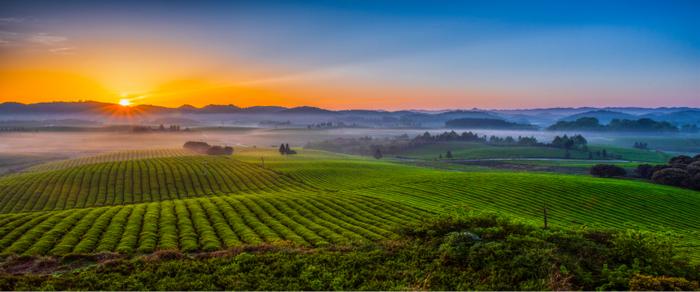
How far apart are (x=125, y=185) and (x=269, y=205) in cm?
5736

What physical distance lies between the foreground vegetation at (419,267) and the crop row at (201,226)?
4.20 meters

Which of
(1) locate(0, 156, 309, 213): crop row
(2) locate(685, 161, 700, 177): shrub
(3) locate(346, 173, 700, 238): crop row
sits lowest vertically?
(1) locate(0, 156, 309, 213): crop row

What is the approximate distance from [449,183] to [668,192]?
1759 inches

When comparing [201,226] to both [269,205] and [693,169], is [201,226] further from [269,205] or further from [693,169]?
[693,169]

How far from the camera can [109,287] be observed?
21.1m

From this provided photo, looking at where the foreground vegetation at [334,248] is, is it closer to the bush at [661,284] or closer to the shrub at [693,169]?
the bush at [661,284]

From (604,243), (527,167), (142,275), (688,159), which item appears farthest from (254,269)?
(527,167)

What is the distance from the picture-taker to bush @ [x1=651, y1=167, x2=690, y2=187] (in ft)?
316

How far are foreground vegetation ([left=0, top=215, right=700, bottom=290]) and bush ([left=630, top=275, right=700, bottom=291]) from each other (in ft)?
0.17

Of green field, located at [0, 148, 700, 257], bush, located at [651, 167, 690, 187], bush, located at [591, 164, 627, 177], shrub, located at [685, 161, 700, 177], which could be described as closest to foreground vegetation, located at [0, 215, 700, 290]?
green field, located at [0, 148, 700, 257]

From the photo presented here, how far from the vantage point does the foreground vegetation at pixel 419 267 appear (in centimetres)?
2114

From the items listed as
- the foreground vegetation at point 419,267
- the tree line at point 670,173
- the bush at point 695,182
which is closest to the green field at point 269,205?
the foreground vegetation at point 419,267

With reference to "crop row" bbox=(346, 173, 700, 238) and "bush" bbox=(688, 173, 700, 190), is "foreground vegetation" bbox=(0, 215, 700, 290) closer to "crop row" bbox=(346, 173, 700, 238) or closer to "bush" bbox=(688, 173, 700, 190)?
"crop row" bbox=(346, 173, 700, 238)

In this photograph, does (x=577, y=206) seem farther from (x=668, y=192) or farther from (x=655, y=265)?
(x=655, y=265)
